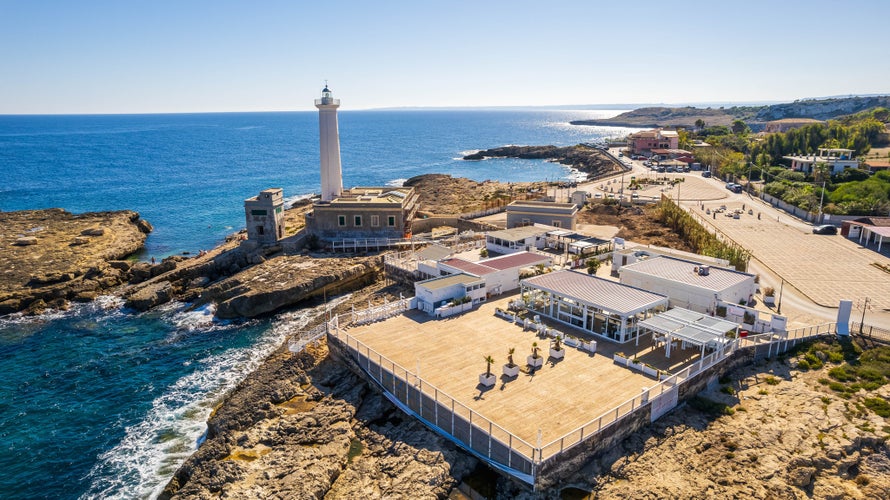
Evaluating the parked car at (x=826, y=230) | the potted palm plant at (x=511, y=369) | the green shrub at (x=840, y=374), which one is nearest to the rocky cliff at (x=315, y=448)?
the potted palm plant at (x=511, y=369)

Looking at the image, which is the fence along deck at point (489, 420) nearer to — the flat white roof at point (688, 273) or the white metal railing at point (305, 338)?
the white metal railing at point (305, 338)

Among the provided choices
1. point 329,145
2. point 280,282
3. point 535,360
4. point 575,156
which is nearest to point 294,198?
point 329,145

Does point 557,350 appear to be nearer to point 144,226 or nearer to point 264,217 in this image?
point 264,217

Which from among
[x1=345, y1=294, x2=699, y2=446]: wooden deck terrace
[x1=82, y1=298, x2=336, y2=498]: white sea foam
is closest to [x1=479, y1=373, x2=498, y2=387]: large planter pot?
[x1=345, y1=294, x2=699, y2=446]: wooden deck terrace

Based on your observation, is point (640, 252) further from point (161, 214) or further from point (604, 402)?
point (161, 214)

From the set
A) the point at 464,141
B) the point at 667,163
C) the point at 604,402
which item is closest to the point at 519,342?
the point at 604,402

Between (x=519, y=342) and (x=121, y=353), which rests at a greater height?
(x=519, y=342)
